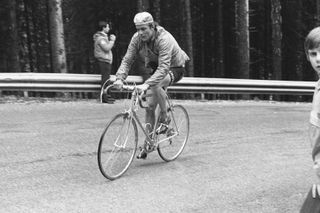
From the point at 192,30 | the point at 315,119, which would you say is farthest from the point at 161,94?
the point at 192,30

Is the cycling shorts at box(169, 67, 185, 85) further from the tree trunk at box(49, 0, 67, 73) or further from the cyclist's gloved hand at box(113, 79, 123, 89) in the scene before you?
the tree trunk at box(49, 0, 67, 73)

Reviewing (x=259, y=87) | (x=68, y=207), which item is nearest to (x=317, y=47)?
(x=68, y=207)

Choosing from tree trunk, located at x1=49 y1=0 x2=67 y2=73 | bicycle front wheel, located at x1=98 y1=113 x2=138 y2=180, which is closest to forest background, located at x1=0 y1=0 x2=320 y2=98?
tree trunk, located at x1=49 y1=0 x2=67 y2=73

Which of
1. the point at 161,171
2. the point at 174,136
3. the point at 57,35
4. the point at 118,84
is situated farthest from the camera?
the point at 57,35

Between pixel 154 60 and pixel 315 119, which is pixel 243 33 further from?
pixel 315 119

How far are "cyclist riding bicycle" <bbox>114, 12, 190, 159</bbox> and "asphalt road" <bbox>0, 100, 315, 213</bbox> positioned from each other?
2.65 ft

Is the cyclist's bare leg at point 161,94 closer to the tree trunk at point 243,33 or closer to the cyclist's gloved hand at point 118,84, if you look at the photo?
the cyclist's gloved hand at point 118,84

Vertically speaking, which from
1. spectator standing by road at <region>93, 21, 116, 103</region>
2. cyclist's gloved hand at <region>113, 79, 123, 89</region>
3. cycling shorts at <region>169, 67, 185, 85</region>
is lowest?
cyclist's gloved hand at <region>113, 79, 123, 89</region>

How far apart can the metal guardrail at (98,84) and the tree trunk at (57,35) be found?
214 cm

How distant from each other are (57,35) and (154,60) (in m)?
8.78

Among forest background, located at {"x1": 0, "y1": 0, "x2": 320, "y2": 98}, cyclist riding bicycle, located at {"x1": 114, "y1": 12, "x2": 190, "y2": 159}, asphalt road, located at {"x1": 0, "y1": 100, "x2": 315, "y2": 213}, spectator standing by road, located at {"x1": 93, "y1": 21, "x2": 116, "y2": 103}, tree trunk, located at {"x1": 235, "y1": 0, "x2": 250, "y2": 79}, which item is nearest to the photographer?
asphalt road, located at {"x1": 0, "y1": 100, "x2": 315, "y2": 213}

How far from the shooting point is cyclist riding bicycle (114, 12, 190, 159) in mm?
5965

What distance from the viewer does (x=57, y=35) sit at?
568 inches

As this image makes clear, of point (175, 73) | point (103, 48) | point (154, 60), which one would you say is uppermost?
point (103, 48)
